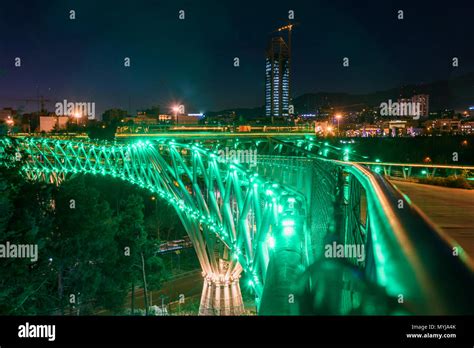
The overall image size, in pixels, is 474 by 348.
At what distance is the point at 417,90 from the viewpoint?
105875 mm

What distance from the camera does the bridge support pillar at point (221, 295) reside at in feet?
70.3

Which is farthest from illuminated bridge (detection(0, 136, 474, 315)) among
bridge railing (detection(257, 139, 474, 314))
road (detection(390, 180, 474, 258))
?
road (detection(390, 180, 474, 258))

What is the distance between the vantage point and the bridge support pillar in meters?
21.4

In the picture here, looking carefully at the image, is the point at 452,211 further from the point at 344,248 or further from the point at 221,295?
the point at 221,295

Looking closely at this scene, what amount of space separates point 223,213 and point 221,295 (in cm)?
561

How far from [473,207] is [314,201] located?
246 cm

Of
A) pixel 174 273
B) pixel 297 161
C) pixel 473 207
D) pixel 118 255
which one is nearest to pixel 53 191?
pixel 118 255

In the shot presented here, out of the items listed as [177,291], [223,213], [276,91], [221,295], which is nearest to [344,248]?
[223,213]

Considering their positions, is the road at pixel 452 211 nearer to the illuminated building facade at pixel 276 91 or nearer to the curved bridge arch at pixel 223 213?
the curved bridge arch at pixel 223 213

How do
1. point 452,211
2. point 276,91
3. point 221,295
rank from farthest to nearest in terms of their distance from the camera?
point 276,91, point 221,295, point 452,211

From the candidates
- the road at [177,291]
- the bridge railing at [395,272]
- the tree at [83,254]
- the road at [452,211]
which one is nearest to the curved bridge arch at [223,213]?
the road at [452,211]

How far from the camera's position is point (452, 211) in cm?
568

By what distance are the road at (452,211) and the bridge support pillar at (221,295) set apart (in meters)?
14.3
